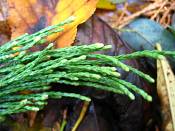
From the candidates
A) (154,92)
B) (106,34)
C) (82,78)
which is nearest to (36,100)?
(82,78)

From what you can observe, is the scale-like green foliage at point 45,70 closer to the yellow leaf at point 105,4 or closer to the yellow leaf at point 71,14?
the yellow leaf at point 71,14

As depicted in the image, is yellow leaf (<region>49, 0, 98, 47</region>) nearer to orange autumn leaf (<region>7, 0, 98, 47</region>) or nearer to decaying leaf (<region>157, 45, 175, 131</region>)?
orange autumn leaf (<region>7, 0, 98, 47</region>)

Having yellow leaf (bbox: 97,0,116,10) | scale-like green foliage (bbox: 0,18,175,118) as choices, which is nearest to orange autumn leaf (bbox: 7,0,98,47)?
scale-like green foliage (bbox: 0,18,175,118)

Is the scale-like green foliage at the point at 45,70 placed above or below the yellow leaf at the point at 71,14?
below

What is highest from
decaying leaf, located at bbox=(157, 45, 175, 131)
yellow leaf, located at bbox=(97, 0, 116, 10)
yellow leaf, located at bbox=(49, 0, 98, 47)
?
yellow leaf, located at bbox=(97, 0, 116, 10)

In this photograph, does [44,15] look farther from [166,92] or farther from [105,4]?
[166,92]

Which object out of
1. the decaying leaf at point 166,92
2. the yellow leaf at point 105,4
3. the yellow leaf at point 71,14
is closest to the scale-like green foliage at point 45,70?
the yellow leaf at point 71,14

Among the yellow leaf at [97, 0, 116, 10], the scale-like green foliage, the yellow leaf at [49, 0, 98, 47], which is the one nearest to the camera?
the scale-like green foliage
